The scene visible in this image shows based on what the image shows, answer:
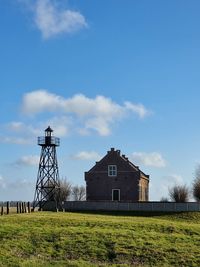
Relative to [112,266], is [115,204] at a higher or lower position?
higher

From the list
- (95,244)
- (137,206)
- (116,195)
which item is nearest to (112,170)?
(116,195)

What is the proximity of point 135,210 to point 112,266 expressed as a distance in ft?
107

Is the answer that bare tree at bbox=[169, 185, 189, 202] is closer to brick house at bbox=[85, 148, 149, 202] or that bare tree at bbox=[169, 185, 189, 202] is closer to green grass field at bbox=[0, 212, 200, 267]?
brick house at bbox=[85, 148, 149, 202]

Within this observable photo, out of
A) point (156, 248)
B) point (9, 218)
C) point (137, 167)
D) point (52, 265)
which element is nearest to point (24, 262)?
point (52, 265)

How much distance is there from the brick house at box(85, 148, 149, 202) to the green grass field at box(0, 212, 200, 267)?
35917mm

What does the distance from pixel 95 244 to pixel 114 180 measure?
4308cm

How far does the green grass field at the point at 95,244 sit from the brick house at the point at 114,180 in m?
35.9

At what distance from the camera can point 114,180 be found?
7381cm

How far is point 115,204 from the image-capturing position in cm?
6147

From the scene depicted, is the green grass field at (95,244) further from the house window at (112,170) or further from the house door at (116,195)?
the house window at (112,170)

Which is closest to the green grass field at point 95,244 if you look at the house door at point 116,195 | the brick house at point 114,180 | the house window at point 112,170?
the brick house at point 114,180

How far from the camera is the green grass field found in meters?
28.5

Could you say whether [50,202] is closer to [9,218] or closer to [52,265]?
[9,218]

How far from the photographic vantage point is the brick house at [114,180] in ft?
239
